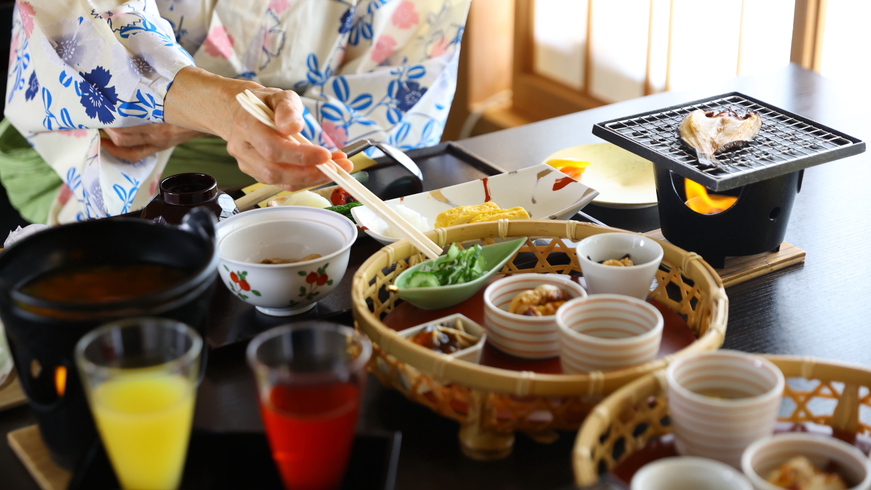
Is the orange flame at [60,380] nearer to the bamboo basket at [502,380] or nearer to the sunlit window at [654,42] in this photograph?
the bamboo basket at [502,380]

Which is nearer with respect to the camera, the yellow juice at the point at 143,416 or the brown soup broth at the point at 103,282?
the yellow juice at the point at 143,416

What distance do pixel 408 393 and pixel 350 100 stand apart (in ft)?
4.61

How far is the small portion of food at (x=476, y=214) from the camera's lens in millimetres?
1229

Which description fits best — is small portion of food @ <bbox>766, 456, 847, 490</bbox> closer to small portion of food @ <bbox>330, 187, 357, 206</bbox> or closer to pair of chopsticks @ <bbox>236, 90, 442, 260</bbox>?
pair of chopsticks @ <bbox>236, 90, 442, 260</bbox>

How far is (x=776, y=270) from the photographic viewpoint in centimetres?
119

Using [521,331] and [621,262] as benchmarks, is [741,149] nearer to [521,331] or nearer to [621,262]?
[621,262]

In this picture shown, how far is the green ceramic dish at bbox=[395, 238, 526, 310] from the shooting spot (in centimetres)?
97

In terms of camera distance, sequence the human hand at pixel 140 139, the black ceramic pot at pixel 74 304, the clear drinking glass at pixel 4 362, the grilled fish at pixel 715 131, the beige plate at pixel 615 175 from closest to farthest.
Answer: the black ceramic pot at pixel 74 304
the clear drinking glass at pixel 4 362
the grilled fish at pixel 715 131
the beige plate at pixel 615 175
the human hand at pixel 140 139

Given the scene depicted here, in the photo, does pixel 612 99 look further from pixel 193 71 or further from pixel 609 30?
pixel 193 71

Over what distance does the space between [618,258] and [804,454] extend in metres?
0.41

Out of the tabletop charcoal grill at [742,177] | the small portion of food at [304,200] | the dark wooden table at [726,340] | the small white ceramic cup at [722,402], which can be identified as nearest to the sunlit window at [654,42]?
the dark wooden table at [726,340]

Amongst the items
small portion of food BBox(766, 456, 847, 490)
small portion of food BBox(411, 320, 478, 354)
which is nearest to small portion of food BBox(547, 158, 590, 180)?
small portion of food BBox(411, 320, 478, 354)

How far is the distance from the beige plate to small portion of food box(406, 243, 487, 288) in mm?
439

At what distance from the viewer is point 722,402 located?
2.12ft
